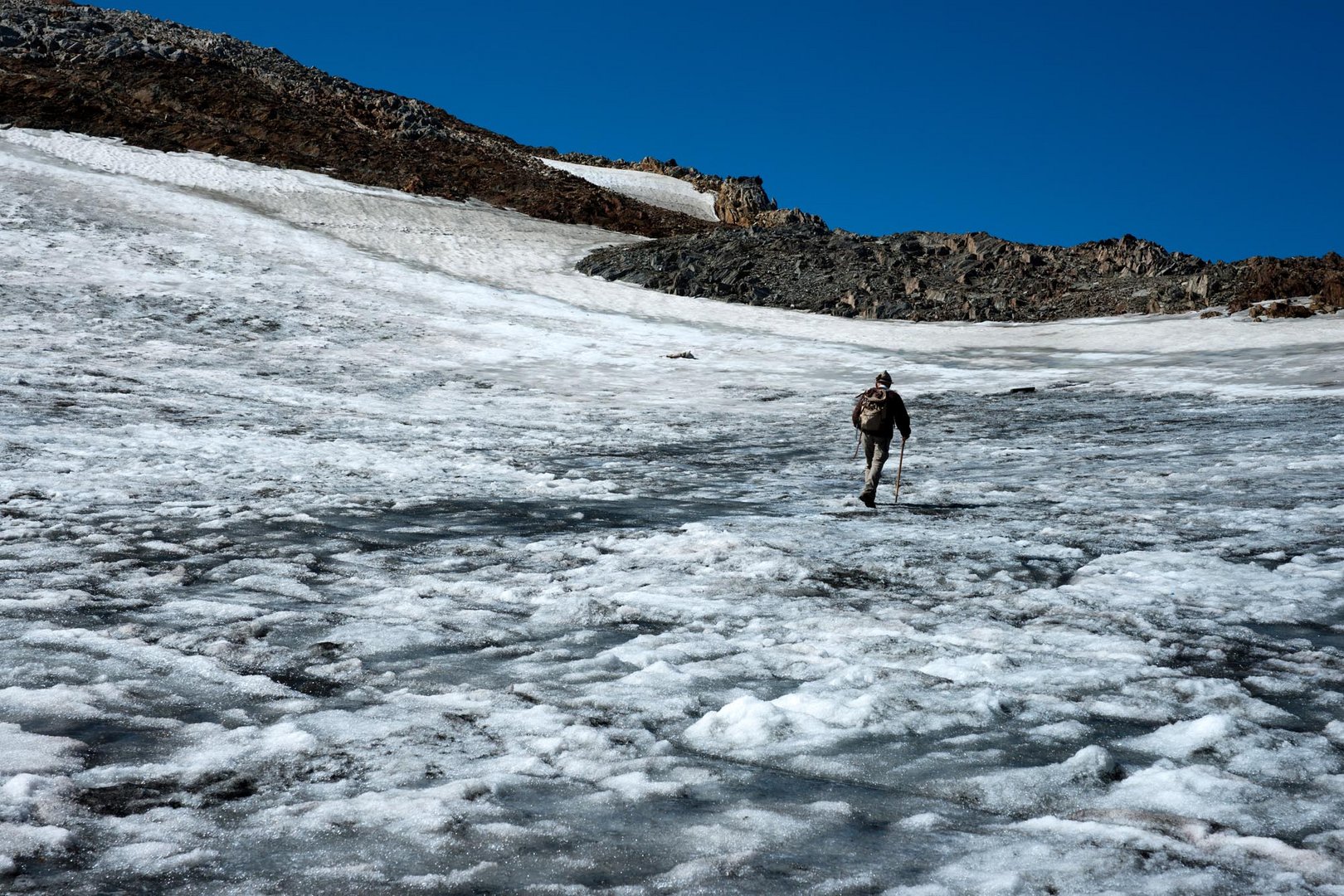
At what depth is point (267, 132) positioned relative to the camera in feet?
135

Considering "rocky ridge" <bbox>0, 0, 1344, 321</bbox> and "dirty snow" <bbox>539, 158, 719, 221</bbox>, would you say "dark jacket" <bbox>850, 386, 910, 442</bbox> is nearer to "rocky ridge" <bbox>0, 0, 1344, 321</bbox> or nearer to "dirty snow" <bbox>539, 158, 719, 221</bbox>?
"rocky ridge" <bbox>0, 0, 1344, 321</bbox>

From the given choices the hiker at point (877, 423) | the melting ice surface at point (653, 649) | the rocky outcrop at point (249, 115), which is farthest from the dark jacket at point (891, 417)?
the rocky outcrop at point (249, 115)

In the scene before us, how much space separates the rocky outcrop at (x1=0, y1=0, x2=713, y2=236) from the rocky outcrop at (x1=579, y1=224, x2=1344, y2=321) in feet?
25.8

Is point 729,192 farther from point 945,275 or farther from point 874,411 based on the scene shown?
point 874,411

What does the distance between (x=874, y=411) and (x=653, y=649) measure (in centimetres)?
530

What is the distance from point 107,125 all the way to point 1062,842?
1707 inches

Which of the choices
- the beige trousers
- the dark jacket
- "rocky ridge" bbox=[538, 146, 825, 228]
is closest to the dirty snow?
"rocky ridge" bbox=[538, 146, 825, 228]

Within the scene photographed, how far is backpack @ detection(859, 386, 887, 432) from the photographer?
10.3 m

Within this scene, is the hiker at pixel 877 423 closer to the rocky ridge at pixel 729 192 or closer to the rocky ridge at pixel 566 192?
the rocky ridge at pixel 566 192

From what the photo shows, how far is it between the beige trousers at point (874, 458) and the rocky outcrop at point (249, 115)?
Result: 103ft

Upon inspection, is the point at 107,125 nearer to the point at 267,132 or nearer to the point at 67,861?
the point at 267,132

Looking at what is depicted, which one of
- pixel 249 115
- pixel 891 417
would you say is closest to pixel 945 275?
pixel 891 417

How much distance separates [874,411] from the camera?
10.3m

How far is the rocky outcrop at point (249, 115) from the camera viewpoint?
38781mm
